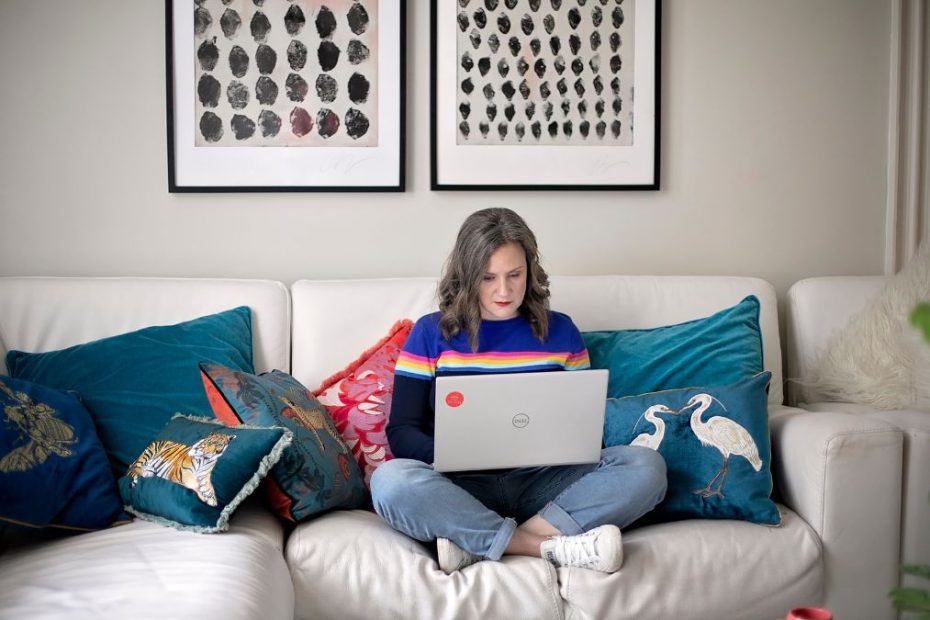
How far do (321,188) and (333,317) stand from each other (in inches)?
18.2

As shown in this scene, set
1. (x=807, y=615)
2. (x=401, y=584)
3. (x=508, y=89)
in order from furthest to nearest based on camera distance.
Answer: (x=508, y=89) → (x=401, y=584) → (x=807, y=615)

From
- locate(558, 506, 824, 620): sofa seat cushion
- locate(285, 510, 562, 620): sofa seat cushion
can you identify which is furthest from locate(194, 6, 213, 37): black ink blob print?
locate(558, 506, 824, 620): sofa seat cushion

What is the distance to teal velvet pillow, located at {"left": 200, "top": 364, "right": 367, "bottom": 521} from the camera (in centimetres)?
183

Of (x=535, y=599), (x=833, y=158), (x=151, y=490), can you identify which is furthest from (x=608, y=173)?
(x=151, y=490)

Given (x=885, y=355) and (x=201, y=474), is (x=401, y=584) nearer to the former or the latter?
(x=201, y=474)

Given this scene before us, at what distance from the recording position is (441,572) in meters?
1.72

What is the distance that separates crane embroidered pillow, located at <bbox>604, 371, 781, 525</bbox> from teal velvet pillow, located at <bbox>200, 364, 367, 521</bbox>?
62cm

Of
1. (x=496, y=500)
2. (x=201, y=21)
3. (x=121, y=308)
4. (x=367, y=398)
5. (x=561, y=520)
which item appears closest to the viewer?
(x=561, y=520)

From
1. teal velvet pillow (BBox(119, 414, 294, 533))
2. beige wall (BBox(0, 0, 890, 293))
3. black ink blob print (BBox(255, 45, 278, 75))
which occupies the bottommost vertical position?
teal velvet pillow (BBox(119, 414, 294, 533))

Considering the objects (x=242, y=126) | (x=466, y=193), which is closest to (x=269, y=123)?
(x=242, y=126)

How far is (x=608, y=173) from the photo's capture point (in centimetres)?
272

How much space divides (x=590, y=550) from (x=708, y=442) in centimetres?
45

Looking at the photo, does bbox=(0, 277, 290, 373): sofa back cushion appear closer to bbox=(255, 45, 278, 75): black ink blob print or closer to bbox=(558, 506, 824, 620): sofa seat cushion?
bbox=(255, 45, 278, 75): black ink blob print

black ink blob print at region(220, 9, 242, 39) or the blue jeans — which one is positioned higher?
black ink blob print at region(220, 9, 242, 39)
